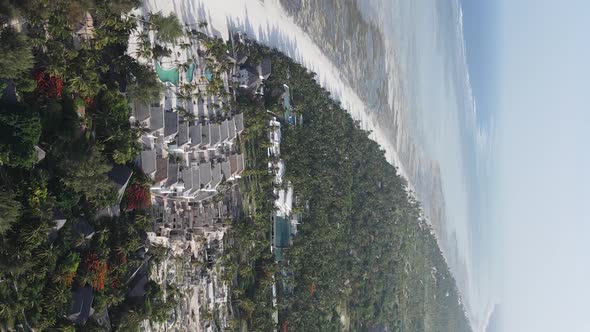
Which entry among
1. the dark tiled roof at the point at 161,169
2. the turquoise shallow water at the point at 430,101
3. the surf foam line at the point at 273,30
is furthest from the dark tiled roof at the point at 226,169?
the turquoise shallow water at the point at 430,101

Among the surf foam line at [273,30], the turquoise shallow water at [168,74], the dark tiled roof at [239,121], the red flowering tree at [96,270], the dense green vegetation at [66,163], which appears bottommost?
the red flowering tree at [96,270]

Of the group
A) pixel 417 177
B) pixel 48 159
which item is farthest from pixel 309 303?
pixel 417 177

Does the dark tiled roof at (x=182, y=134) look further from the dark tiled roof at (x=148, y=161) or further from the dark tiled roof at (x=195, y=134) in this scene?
the dark tiled roof at (x=148, y=161)

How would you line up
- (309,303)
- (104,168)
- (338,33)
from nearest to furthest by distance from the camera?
(104,168)
(309,303)
(338,33)

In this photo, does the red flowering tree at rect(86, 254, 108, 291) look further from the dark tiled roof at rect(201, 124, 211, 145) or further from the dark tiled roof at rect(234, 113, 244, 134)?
the dark tiled roof at rect(234, 113, 244, 134)

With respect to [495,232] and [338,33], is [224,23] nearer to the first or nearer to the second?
[338,33]

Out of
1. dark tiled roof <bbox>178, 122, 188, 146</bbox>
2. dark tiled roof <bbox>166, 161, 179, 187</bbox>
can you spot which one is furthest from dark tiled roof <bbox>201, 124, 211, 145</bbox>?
dark tiled roof <bbox>166, 161, 179, 187</bbox>
